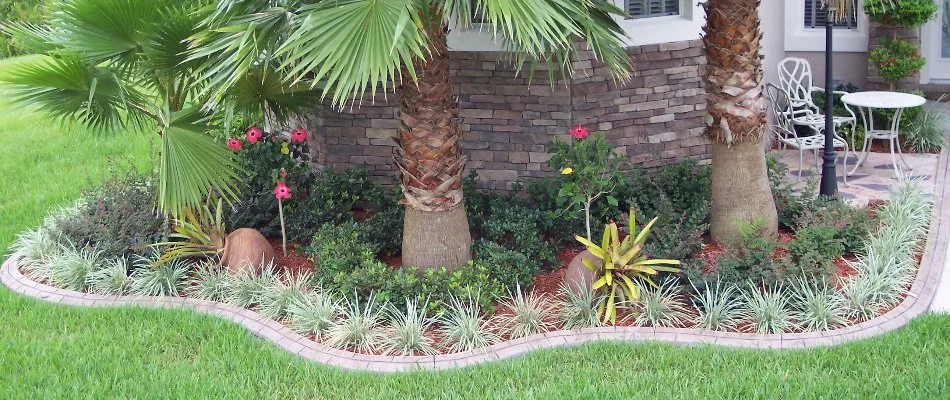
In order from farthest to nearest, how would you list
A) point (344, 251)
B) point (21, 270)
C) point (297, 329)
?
point (21, 270) → point (344, 251) → point (297, 329)

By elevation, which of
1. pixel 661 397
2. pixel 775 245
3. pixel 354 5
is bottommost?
pixel 661 397

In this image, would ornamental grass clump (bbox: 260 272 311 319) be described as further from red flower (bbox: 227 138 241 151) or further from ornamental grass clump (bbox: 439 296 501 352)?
red flower (bbox: 227 138 241 151)

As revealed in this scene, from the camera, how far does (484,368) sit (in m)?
5.73

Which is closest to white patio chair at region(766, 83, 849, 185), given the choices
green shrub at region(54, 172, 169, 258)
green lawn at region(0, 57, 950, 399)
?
green lawn at region(0, 57, 950, 399)

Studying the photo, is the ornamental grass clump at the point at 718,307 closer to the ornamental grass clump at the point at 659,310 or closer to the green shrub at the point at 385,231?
the ornamental grass clump at the point at 659,310

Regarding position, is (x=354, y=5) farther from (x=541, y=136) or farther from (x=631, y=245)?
(x=541, y=136)

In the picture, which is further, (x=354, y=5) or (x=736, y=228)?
(x=736, y=228)

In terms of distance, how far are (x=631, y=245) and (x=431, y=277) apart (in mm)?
1377

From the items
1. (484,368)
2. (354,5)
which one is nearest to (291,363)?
(484,368)

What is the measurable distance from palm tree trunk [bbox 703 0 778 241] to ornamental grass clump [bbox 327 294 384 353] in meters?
2.79

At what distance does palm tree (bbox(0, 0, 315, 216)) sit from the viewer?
22.4 feet

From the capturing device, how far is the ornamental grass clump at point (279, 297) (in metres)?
6.66

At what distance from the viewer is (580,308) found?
6.39 metres

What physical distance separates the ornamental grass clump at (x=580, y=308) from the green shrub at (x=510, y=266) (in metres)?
0.37
